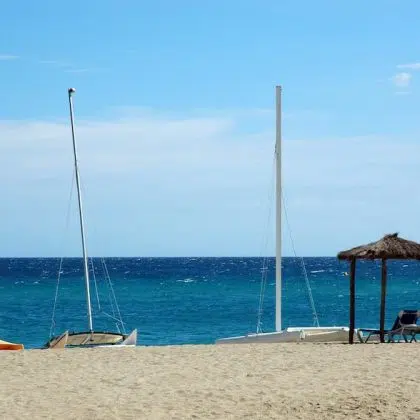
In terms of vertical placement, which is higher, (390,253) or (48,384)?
(390,253)

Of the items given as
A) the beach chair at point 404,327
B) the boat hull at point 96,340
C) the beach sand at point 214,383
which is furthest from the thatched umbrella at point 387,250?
the boat hull at point 96,340

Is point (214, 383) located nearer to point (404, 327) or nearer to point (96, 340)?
point (404, 327)

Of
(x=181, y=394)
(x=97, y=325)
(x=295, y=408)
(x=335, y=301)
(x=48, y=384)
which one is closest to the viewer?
(x=295, y=408)

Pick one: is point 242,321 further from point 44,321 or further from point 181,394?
point 181,394

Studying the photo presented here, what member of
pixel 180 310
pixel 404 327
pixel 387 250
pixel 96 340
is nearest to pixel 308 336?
pixel 404 327

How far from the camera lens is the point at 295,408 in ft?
33.4

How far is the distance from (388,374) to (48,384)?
15.5 ft

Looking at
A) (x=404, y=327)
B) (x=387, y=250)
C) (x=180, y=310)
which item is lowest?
(x=180, y=310)

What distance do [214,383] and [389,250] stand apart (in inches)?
232

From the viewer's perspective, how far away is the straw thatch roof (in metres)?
16.6

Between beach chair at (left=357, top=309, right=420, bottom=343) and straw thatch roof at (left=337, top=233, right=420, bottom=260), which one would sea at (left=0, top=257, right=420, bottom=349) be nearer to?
beach chair at (left=357, top=309, right=420, bottom=343)

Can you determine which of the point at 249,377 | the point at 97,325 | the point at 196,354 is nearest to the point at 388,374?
the point at 249,377

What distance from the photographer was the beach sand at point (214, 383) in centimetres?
1017

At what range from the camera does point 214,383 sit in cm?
1197
